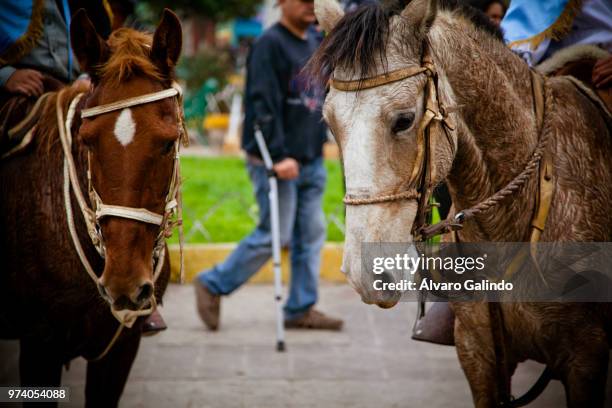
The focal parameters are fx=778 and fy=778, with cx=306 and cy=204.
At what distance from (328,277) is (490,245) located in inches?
197

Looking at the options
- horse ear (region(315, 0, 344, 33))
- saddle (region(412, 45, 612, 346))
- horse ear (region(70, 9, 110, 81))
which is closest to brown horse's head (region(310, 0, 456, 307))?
horse ear (region(315, 0, 344, 33))

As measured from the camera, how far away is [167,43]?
125 inches

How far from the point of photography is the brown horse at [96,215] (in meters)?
2.93

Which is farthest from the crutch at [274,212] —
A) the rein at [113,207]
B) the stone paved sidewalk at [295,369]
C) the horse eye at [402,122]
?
the horse eye at [402,122]

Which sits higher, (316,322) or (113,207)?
(113,207)

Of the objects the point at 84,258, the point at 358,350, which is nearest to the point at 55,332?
the point at 84,258

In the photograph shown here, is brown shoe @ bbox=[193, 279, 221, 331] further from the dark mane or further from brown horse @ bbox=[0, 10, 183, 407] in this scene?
the dark mane

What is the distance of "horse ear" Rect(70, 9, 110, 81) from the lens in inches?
122

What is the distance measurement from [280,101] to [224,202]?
4.35m

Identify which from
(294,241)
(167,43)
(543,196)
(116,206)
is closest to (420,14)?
(543,196)

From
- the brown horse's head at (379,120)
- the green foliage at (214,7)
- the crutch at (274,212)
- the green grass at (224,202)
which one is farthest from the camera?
the green foliage at (214,7)

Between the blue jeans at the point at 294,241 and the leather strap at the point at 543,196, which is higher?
the leather strap at the point at 543,196

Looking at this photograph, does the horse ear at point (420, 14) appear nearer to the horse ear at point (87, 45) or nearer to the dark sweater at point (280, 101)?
the horse ear at point (87, 45)

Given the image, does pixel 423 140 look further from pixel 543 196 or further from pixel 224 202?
pixel 224 202
